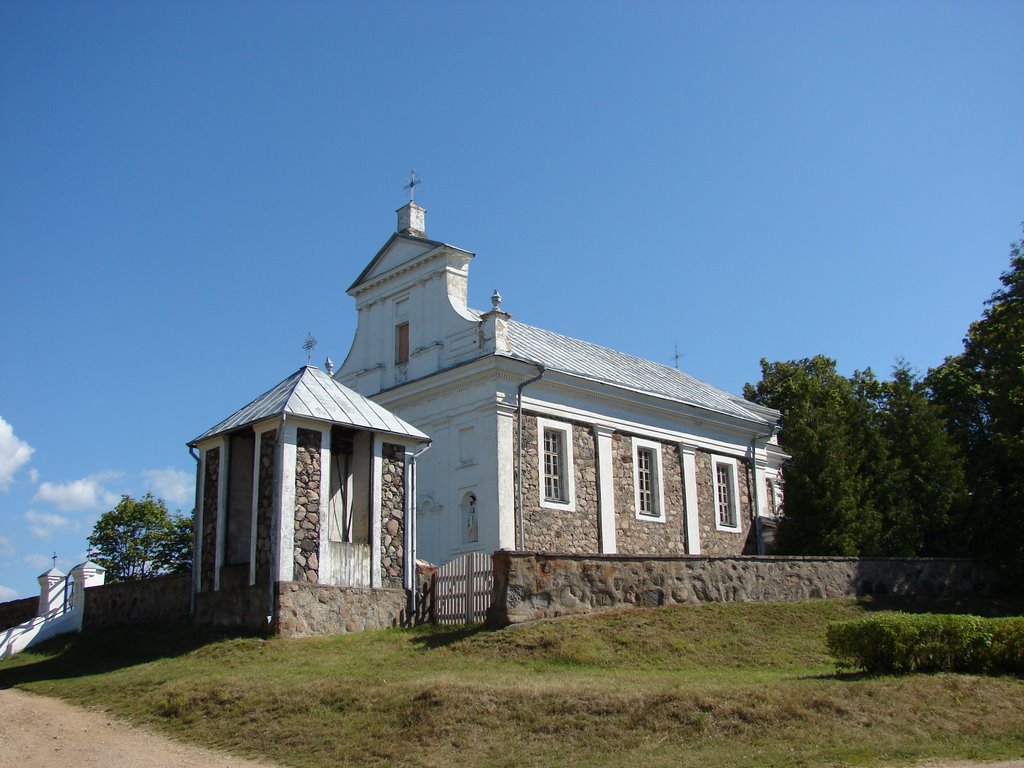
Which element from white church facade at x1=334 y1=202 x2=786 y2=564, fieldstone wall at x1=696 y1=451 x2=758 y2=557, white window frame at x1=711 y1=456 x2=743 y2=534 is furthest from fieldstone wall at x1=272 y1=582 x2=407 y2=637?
white window frame at x1=711 y1=456 x2=743 y2=534

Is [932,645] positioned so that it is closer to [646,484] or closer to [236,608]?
[236,608]

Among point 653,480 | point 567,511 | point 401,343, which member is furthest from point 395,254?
point 653,480

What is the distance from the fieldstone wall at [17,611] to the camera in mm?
25344

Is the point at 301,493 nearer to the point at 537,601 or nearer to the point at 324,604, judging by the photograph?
the point at 324,604

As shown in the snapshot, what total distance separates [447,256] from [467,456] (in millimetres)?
5717

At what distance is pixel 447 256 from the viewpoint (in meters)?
28.1

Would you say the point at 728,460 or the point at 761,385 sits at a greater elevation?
the point at 761,385

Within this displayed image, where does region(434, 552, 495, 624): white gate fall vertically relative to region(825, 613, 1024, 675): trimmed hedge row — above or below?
above

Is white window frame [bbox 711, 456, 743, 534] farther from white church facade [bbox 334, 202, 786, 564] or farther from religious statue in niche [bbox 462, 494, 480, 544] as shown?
religious statue in niche [bbox 462, 494, 480, 544]

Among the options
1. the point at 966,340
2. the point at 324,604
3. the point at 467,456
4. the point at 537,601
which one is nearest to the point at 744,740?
the point at 537,601

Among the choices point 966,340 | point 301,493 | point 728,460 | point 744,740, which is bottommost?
point 744,740

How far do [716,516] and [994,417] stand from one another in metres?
8.30

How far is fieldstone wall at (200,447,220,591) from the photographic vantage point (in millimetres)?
19844

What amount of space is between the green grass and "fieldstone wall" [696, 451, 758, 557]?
42.1ft
